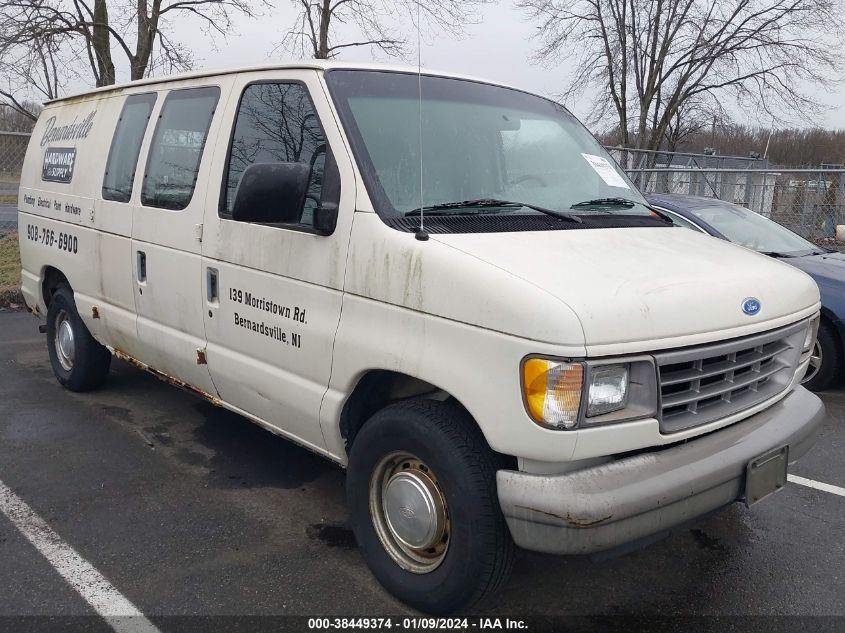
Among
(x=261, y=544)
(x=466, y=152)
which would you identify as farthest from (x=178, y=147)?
(x=261, y=544)

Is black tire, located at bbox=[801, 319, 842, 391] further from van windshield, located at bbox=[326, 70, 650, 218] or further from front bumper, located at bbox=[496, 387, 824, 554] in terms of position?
front bumper, located at bbox=[496, 387, 824, 554]

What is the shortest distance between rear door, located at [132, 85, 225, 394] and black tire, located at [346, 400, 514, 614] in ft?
4.82

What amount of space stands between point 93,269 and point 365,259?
9.10 feet

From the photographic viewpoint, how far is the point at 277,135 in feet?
11.7

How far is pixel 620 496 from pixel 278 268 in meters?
1.81

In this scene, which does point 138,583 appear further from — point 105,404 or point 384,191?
point 105,404

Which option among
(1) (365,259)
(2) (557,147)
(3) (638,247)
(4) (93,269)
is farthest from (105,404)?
(3) (638,247)

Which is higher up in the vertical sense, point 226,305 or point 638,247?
point 638,247

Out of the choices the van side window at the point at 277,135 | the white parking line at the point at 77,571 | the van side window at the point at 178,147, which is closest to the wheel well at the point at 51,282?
the van side window at the point at 178,147

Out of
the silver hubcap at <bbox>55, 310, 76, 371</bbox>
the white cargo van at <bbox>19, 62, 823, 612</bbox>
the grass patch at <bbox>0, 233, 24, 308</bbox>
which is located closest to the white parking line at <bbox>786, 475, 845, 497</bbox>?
the white cargo van at <bbox>19, 62, 823, 612</bbox>

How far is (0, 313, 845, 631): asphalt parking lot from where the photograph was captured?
313cm

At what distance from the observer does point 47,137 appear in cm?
586

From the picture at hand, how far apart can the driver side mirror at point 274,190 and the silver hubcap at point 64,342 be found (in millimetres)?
3126

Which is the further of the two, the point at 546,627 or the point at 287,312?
the point at 287,312
